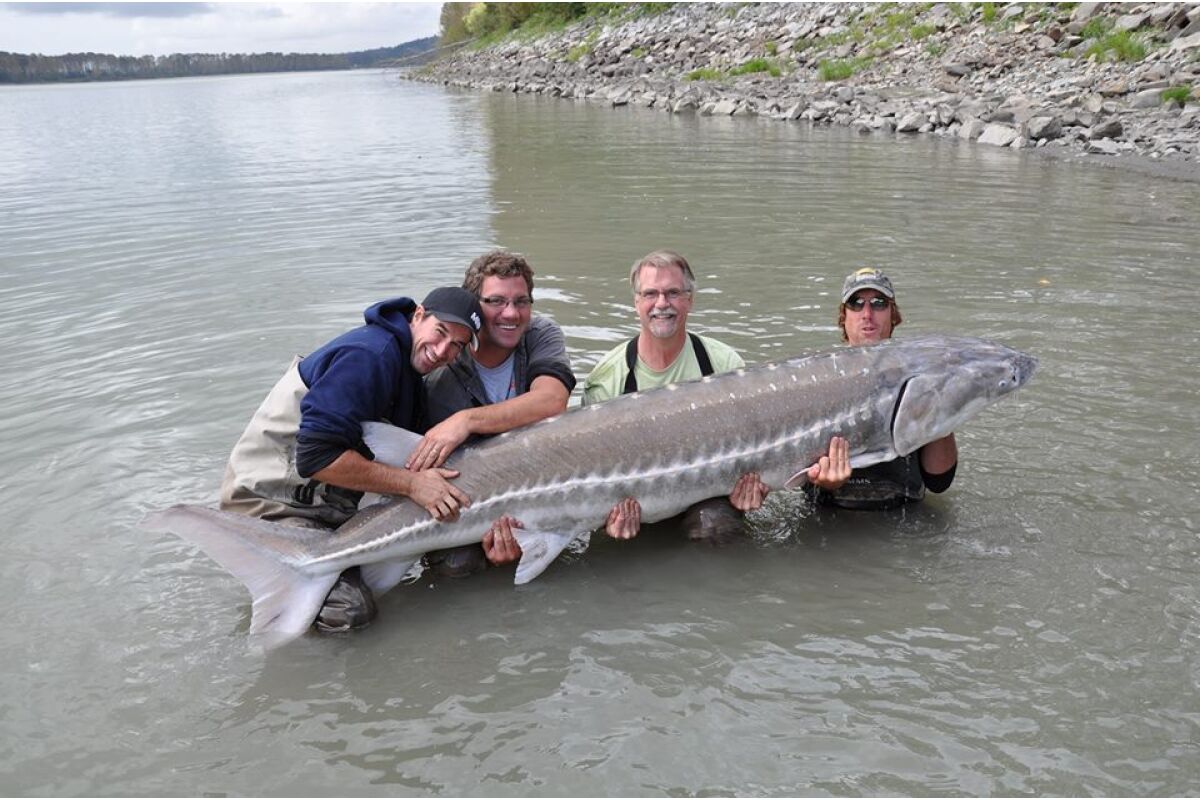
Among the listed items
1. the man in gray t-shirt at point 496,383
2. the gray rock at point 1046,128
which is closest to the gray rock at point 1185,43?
the gray rock at point 1046,128

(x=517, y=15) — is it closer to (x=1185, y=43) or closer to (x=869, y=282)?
(x=1185, y=43)

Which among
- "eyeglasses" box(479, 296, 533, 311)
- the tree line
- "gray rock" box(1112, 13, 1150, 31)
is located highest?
the tree line

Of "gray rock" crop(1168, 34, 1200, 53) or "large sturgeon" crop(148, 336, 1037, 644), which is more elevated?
"gray rock" crop(1168, 34, 1200, 53)

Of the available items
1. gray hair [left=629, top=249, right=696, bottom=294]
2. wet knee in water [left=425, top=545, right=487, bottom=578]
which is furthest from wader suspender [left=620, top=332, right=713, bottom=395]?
wet knee in water [left=425, top=545, right=487, bottom=578]

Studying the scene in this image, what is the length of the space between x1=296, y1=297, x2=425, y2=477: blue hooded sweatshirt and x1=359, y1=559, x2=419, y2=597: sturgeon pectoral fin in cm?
49

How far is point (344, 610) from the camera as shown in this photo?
12.8ft

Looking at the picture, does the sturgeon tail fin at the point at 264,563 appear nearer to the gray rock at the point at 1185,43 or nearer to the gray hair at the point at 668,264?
the gray hair at the point at 668,264

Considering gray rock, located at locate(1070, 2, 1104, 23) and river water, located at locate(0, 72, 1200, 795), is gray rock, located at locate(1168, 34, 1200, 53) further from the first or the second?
river water, located at locate(0, 72, 1200, 795)

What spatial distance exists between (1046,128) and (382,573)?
1596 centimetres

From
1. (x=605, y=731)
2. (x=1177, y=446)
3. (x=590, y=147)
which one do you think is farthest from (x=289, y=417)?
(x=590, y=147)

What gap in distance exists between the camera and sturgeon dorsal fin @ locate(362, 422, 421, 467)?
12.9 ft

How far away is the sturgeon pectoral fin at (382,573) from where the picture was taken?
4.11m

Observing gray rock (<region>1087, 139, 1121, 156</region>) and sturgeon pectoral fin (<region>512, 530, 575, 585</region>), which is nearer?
sturgeon pectoral fin (<region>512, 530, 575, 585</region>)

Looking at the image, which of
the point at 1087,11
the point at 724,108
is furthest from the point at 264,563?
the point at 724,108
